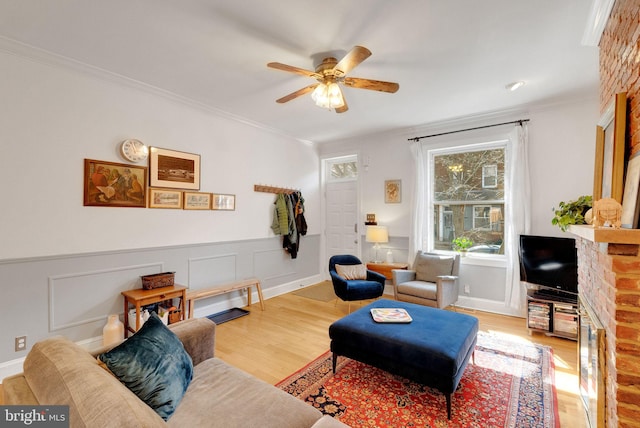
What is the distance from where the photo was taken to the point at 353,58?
1999mm

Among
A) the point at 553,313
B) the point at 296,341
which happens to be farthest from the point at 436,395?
the point at 553,313

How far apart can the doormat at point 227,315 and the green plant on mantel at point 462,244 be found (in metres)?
3.18

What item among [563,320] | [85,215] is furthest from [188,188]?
[563,320]

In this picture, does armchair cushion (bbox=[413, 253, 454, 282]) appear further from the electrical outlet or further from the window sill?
the electrical outlet

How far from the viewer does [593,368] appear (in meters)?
1.71

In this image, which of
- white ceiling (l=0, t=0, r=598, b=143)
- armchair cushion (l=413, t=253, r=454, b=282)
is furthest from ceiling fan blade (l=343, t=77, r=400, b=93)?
armchair cushion (l=413, t=253, r=454, b=282)

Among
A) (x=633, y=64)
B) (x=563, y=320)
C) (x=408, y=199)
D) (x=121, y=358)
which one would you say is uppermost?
(x=633, y=64)

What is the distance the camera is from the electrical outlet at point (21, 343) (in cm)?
241

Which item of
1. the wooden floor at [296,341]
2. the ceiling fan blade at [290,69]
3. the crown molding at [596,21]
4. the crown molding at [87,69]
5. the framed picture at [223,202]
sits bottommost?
the wooden floor at [296,341]

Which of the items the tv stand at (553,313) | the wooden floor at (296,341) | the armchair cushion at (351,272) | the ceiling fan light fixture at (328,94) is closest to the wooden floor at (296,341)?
the wooden floor at (296,341)

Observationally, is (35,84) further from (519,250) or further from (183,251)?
(519,250)

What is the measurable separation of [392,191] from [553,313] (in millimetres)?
2617

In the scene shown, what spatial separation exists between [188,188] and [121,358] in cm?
261

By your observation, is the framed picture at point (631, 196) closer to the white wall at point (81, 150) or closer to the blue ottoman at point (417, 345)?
the blue ottoman at point (417, 345)
